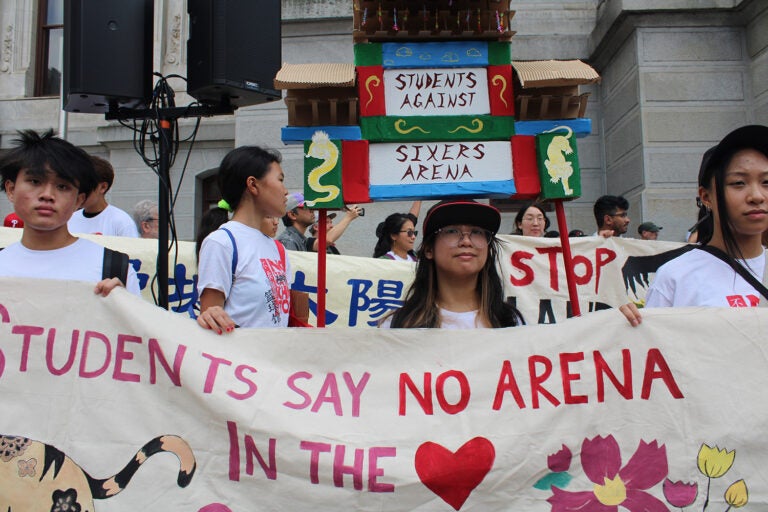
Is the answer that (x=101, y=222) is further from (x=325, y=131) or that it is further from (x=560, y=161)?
(x=560, y=161)

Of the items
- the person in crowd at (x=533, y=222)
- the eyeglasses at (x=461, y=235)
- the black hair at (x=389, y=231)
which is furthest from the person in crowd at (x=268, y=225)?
the person in crowd at (x=533, y=222)

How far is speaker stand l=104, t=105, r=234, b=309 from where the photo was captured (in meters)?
3.51

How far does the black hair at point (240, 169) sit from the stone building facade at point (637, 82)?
4.48 meters

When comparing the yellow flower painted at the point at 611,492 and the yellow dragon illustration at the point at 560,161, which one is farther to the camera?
the yellow dragon illustration at the point at 560,161

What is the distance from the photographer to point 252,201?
3160 mm

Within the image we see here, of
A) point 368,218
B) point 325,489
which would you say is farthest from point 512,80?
point 368,218

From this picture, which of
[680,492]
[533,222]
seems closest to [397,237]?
[533,222]

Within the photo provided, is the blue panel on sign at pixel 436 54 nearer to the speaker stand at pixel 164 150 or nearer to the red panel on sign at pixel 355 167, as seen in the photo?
the red panel on sign at pixel 355 167

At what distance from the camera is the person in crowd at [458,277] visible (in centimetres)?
267

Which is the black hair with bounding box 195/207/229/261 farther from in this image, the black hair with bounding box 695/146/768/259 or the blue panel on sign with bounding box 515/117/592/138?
the black hair with bounding box 695/146/768/259

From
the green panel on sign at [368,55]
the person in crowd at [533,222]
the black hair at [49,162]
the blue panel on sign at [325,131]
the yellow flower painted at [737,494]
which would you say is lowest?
the yellow flower painted at [737,494]

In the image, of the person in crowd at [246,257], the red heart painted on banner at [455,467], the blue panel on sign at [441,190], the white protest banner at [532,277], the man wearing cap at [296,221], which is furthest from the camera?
the man wearing cap at [296,221]

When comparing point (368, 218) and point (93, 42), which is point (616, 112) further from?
point (93, 42)

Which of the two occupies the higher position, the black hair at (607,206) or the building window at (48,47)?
the building window at (48,47)
